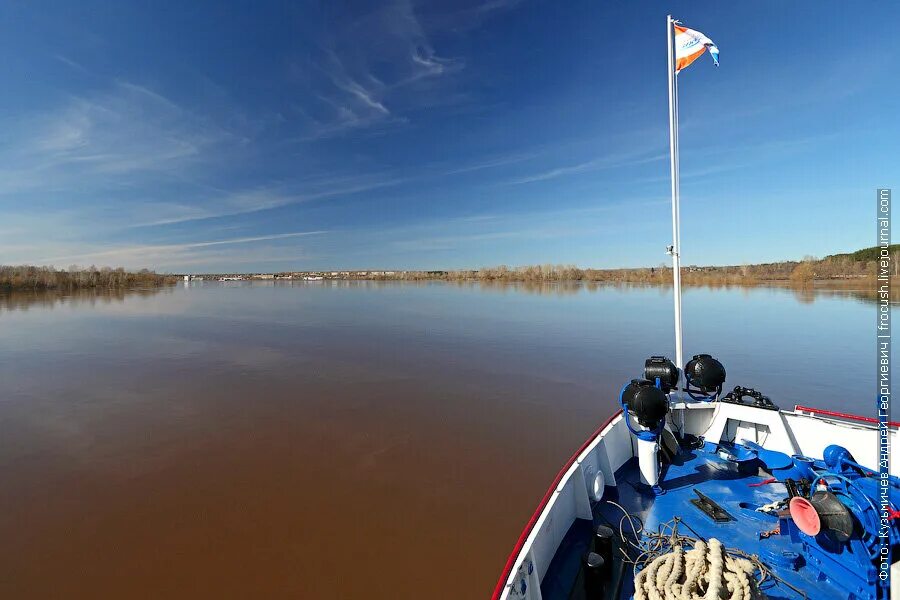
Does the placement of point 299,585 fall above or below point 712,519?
below

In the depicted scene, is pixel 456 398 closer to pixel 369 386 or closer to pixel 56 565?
pixel 369 386

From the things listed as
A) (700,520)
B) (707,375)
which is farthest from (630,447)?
(707,375)

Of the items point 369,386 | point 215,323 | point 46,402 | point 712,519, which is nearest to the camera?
point 712,519

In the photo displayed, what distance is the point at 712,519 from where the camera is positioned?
3.87 m

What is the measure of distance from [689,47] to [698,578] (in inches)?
294

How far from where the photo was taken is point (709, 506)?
13.3ft

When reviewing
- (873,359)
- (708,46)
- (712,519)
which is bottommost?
(873,359)

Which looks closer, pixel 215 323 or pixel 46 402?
pixel 46 402

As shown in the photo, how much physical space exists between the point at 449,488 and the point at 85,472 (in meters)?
6.07

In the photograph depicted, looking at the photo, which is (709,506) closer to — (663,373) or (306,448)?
(663,373)

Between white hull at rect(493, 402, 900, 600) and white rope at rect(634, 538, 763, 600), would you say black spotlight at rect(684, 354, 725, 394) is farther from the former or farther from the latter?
white rope at rect(634, 538, 763, 600)

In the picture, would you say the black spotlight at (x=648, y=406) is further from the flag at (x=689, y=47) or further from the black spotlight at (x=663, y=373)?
the flag at (x=689, y=47)

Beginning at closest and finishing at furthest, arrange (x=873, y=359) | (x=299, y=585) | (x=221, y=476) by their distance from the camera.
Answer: (x=299, y=585)
(x=221, y=476)
(x=873, y=359)

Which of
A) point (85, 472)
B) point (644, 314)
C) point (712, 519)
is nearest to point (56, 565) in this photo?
point (85, 472)
